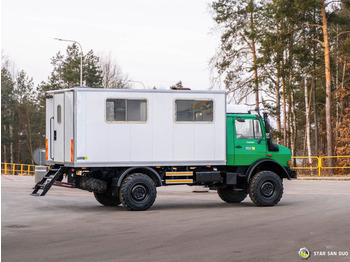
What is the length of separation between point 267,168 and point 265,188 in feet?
2.57

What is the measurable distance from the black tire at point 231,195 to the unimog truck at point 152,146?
0.92 meters

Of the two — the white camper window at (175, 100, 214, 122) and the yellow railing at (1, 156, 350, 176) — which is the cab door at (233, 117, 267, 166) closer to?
the white camper window at (175, 100, 214, 122)

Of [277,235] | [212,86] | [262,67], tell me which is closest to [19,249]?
[277,235]

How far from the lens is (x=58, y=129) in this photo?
1798 cm

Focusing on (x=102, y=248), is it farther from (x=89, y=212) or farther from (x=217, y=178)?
(x=217, y=178)

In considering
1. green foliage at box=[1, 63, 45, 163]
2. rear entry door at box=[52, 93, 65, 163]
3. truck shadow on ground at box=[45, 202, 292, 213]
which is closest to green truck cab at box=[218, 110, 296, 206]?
truck shadow on ground at box=[45, 202, 292, 213]

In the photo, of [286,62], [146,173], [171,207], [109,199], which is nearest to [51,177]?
[109,199]

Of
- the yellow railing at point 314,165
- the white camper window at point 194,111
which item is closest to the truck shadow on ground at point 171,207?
the white camper window at point 194,111

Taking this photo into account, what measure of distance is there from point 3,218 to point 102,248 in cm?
571

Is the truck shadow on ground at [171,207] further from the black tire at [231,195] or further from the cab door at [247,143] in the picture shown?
the cab door at [247,143]

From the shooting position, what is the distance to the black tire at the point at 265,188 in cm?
1817

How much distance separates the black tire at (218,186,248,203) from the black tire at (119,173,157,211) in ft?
10.6

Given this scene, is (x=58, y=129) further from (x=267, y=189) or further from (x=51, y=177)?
(x=267, y=189)

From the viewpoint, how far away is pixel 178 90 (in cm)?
1773
